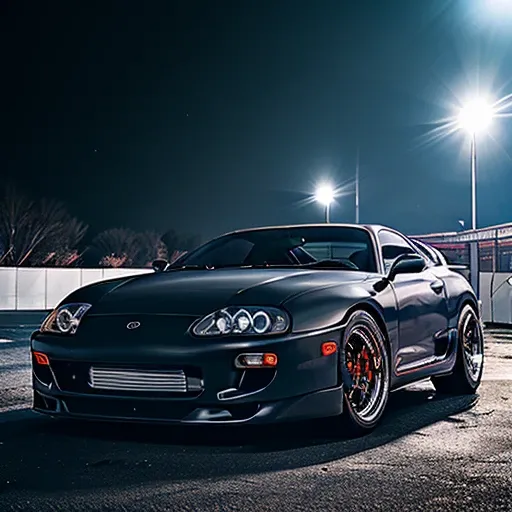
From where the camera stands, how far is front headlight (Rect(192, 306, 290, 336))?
4332 mm

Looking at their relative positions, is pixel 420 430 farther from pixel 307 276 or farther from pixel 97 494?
pixel 97 494

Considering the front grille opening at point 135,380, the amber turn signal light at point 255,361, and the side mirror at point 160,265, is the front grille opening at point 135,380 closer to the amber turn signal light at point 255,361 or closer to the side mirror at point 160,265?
the amber turn signal light at point 255,361

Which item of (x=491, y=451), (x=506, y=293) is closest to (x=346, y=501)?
(x=491, y=451)

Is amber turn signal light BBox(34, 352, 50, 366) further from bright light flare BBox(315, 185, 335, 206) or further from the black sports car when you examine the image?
bright light flare BBox(315, 185, 335, 206)

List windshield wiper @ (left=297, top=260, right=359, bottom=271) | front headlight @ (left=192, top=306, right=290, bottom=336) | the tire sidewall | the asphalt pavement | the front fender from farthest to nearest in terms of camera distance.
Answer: the tire sidewall
windshield wiper @ (left=297, top=260, right=359, bottom=271)
the front fender
front headlight @ (left=192, top=306, right=290, bottom=336)
the asphalt pavement

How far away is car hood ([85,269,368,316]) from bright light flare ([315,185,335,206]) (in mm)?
31751

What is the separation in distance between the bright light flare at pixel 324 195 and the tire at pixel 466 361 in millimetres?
30215

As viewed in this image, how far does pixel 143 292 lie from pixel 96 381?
67cm

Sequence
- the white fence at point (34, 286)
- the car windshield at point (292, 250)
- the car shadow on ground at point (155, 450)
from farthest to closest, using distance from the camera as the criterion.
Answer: the white fence at point (34, 286) < the car windshield at point (292, 250) < the car shadow on ground at point (155, 450)

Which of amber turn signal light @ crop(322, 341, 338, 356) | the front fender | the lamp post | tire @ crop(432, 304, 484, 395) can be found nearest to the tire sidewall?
tire @ crop(432, 304, 484, 395)

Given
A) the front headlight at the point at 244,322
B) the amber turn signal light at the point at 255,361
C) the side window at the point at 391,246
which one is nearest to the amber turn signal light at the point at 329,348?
the front headlight at the point at 244,322

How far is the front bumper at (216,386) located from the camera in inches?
166

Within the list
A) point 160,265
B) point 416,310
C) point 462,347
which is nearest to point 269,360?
point 416,310

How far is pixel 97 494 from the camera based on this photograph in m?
3.43
